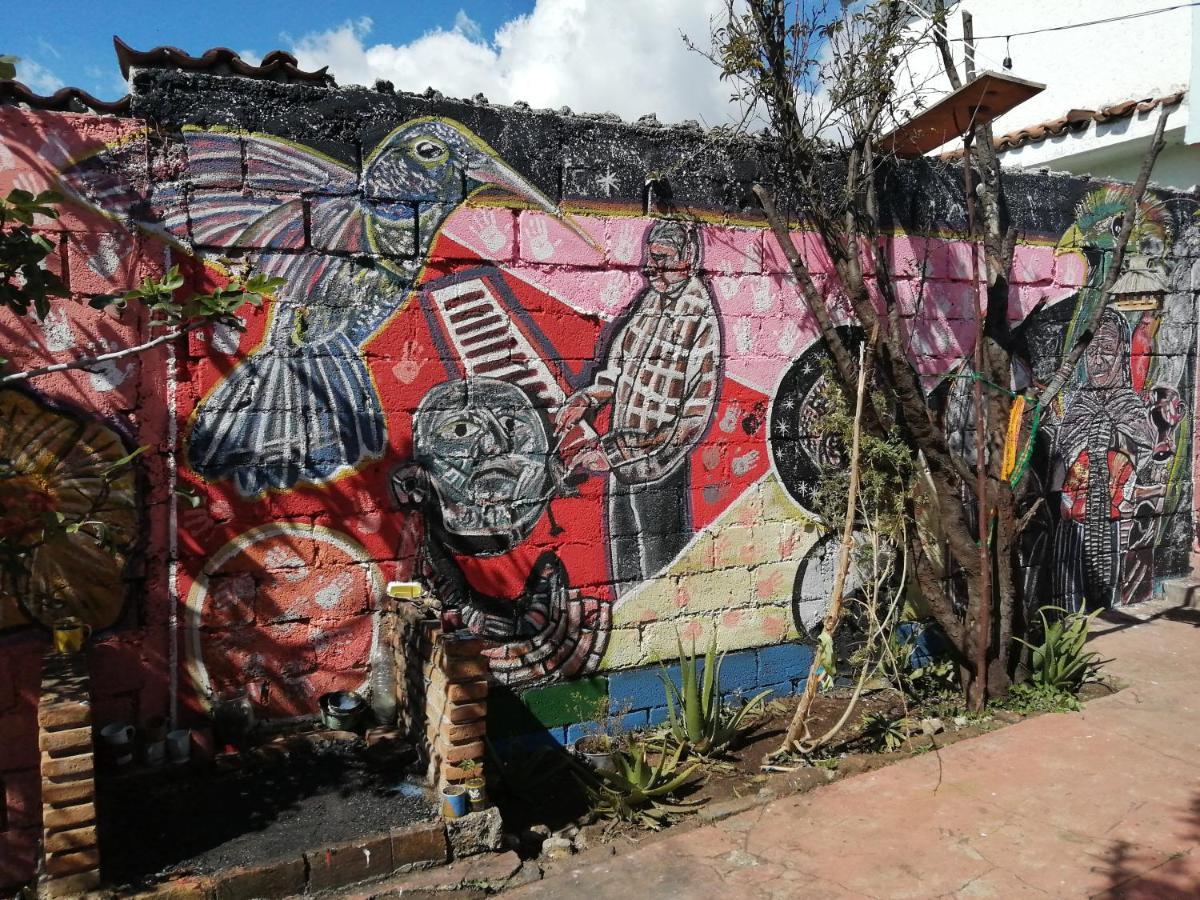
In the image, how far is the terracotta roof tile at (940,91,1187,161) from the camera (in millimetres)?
7748

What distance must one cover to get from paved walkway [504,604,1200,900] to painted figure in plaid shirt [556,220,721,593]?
152 cm

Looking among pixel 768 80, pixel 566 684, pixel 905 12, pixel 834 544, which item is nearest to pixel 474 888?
pixel 566 684

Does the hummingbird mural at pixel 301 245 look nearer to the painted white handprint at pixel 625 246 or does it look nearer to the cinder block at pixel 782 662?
the painted white handprint at pixel 625 246

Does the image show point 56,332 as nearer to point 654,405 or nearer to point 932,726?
point 654,405

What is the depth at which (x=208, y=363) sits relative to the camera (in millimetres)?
3766

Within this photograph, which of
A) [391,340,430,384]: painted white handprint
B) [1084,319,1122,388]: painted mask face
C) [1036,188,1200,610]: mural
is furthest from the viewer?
[1084,319,1122,388]: painted mask face

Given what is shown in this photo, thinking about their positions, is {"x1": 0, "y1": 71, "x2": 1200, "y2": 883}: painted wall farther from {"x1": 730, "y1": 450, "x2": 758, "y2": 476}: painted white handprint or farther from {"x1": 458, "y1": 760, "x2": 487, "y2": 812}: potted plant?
{"x1": 458, "y1": 760, "x2": 487, "y2": 812}: potted plant

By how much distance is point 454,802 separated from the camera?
10.9ft

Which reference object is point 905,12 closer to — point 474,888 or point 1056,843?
point 1056,843

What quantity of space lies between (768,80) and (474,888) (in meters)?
4.32

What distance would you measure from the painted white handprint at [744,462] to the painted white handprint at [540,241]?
62.9 inches

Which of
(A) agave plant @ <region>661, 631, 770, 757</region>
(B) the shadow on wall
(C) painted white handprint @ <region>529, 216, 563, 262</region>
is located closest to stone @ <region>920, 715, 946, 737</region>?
(A) agave plant @ <region>661, 631, 770, 757</region>

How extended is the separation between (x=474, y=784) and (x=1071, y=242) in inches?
219

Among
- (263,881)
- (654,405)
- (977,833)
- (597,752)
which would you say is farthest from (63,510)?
(977,833)
